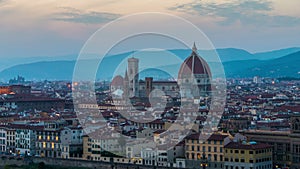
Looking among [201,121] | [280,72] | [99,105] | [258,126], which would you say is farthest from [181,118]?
[280,72]

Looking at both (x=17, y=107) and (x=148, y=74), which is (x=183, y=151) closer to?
(x=17, y=107)

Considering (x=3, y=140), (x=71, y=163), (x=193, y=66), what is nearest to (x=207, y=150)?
(x=71, y=163)

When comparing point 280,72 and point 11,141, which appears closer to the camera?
point 11,141

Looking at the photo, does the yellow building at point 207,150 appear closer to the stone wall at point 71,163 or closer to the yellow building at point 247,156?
the yellow building at point 247,156

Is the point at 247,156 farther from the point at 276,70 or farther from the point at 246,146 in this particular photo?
the point at 276,70

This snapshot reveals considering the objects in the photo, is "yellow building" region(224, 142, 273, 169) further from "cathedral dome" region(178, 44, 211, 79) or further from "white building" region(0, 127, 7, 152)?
"cathedral dome" region(178, 44, 211, 79)

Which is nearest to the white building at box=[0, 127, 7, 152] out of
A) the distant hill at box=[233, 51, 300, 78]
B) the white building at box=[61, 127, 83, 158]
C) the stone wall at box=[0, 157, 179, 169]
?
the stone wall at box=[0, 157, 179, 169]

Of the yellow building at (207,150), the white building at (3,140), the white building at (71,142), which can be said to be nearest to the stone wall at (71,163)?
the white building at (71,142)
